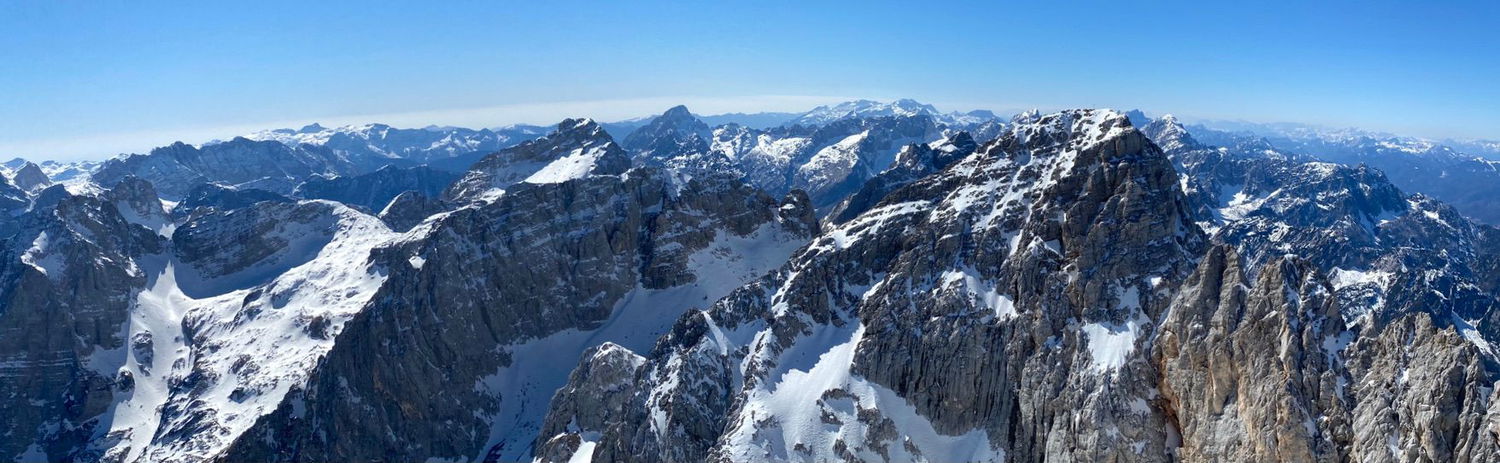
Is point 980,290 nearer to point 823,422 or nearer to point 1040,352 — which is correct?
point 1040,352

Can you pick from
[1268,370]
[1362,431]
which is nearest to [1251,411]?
[1268,370]

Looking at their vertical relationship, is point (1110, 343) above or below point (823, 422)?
above

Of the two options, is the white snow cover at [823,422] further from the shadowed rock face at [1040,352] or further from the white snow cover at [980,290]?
the white snow cover at [980,290]

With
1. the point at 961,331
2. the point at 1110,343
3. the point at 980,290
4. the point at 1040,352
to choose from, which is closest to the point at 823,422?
the point at 961,331

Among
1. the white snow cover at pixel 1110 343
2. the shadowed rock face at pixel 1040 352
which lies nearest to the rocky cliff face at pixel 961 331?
the white snow cover at pixel 1110 343

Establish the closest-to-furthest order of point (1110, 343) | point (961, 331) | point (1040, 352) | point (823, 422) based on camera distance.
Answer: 1. point (1110, 343)
2. point (1040, 352)
3. point (961, 331)
4. point (823, 422)

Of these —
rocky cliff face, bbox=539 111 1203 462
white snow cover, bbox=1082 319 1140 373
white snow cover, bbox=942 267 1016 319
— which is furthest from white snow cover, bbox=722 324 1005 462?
white snow cover, bbox=1082 319 1140 373

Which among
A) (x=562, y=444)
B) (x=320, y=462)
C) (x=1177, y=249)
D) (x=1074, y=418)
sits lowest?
(x=320, y=462)

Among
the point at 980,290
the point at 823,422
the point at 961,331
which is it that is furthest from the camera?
the point at 980,290

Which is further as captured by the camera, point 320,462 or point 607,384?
point 320,462

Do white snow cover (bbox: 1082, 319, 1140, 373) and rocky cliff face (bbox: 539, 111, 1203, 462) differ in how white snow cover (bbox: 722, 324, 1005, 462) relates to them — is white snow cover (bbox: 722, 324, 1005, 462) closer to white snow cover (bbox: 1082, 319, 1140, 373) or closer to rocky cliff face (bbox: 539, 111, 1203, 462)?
rocky cliff face (bbox: 539, 111, 1203, 462)

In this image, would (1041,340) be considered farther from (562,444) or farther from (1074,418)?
(562,444)
